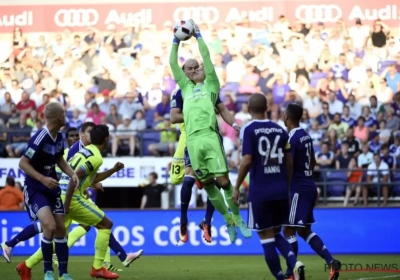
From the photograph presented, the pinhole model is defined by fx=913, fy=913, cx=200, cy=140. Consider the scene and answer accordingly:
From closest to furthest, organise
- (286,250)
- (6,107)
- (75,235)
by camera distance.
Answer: (286,250) < (75,235) < (6,107)

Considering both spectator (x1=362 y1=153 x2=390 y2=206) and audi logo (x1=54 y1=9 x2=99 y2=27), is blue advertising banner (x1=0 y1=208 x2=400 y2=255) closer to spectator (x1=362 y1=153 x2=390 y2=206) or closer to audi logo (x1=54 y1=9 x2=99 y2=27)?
spectator (x1=362 y1=153 x2=390 y2=206)

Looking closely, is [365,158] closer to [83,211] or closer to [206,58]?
[206,58]

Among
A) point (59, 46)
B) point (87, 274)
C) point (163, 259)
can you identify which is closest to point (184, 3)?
point (59, 46)

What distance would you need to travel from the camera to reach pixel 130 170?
858 inches

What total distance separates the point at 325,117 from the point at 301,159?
10.3 metres

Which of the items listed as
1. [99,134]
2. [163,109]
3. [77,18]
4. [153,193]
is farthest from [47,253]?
[77,18]

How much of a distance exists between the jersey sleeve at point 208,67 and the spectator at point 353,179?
8109 mm

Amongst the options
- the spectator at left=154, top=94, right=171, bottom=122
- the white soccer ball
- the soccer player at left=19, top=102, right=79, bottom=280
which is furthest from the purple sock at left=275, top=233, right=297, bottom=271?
the spectator at left=154, top=94, right=171, bottom=122

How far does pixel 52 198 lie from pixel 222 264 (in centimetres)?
553

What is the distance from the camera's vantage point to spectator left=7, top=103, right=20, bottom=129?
2313 centimetres

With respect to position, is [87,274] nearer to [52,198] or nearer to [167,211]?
[52,198]

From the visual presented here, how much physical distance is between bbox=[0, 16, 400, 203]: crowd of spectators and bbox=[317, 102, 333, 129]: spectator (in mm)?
24


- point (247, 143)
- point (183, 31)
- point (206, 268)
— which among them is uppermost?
point (183, 31)

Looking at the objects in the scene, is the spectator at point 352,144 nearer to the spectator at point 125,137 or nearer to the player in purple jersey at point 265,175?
the spectator at point 125,137
